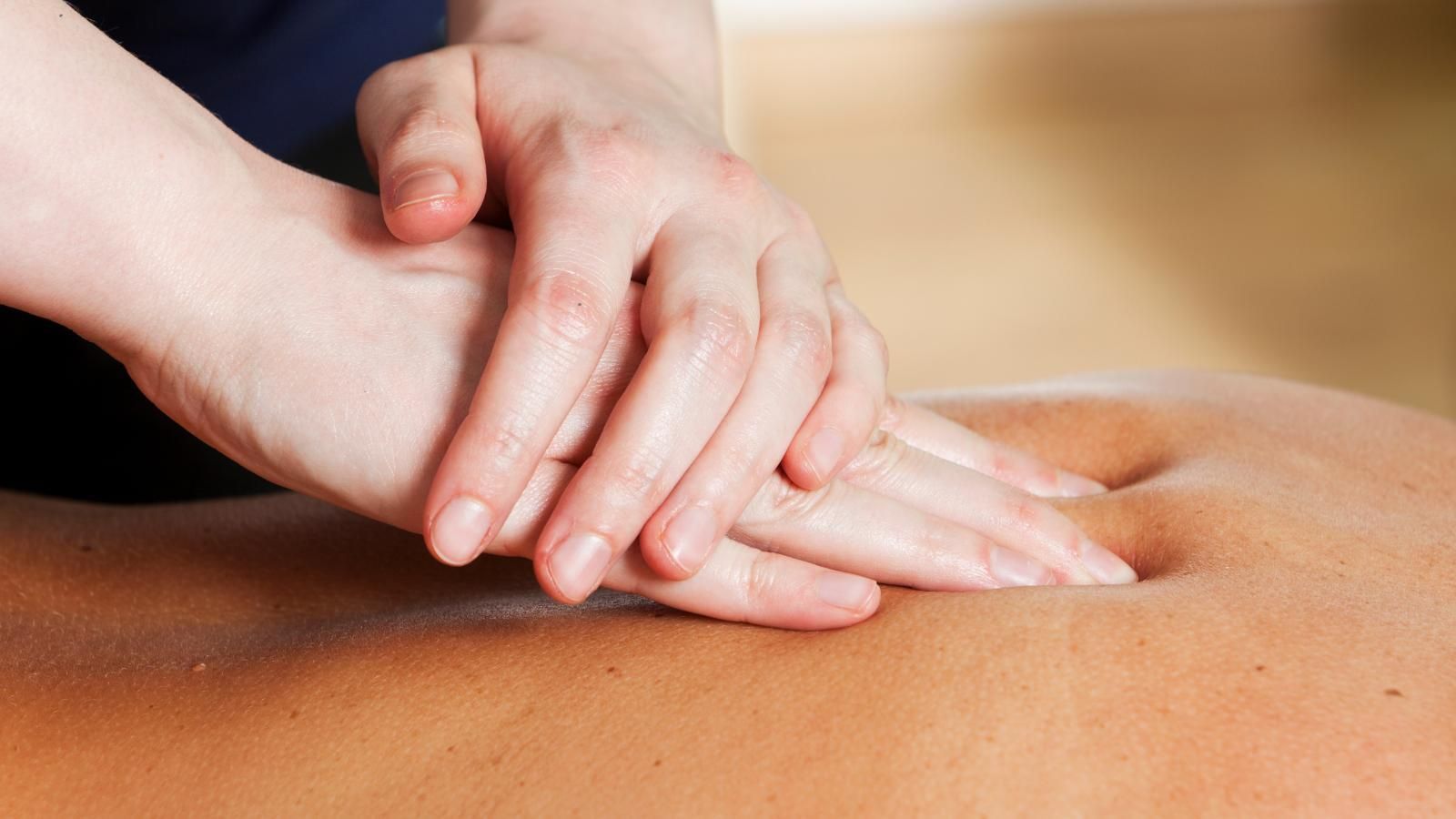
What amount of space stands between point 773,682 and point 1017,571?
0.64 feet

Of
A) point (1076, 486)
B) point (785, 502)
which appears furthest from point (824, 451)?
point (1076, 486)

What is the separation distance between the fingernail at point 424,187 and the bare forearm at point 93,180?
91mm

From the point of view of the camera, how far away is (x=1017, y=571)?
0.81m

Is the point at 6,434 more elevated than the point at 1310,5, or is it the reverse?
the point at 1310,5

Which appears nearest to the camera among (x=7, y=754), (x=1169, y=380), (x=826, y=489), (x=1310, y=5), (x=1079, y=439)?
(x=7, y=754)

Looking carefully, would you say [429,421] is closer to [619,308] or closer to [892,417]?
[619,308]

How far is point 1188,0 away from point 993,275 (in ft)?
7.81

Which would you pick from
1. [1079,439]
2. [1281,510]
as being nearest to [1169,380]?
[1079,439]

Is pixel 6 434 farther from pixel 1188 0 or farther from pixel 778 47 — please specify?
pixel 1188 0

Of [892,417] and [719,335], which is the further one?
[892,417]

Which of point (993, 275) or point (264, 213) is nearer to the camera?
point (264, 213)

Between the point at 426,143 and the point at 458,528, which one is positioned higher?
the point at 426,143

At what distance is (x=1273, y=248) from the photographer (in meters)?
3.41

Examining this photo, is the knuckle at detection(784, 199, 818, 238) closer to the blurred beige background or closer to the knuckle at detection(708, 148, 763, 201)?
the knuckle at detection(708, 148, 763, 201)
